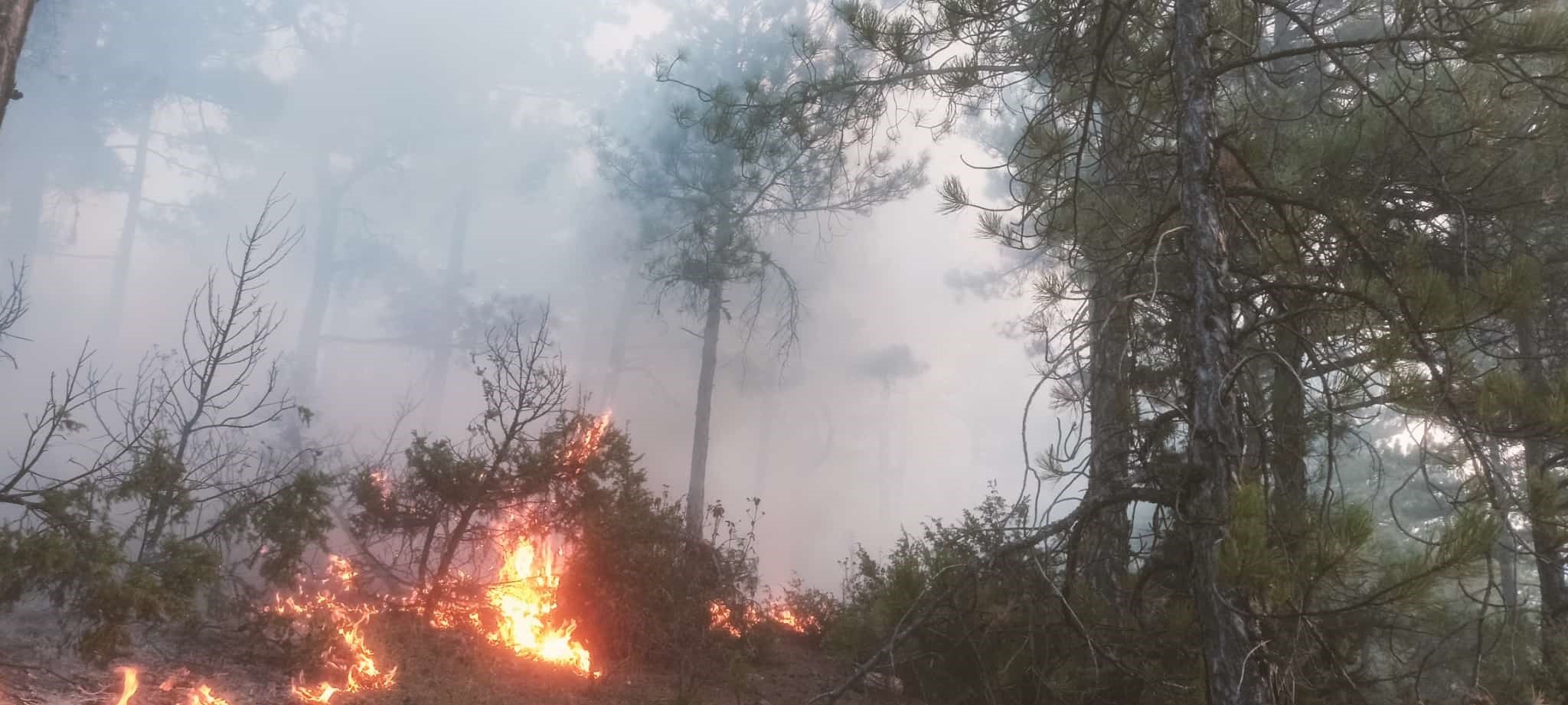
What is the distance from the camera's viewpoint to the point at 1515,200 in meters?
3.41

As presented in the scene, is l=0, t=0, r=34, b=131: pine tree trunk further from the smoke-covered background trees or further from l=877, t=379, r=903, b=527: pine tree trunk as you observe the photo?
l=877, t=379, r=903, b=527: pine tree trunk

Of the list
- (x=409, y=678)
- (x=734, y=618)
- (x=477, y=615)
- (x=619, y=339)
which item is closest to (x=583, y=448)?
(x=477, y=615)

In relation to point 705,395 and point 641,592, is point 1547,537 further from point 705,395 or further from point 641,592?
point 705,395

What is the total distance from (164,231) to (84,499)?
23.9 feet

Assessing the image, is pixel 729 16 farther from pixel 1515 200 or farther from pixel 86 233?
pixel 1515 200

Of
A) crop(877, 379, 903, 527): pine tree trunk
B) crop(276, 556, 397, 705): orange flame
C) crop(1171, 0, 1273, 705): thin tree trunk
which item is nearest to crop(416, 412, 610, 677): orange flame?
crop(276, 556, 397, 705): orange flame

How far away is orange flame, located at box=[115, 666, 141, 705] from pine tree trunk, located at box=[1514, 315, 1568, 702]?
5.69m

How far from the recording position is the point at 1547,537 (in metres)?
2.17

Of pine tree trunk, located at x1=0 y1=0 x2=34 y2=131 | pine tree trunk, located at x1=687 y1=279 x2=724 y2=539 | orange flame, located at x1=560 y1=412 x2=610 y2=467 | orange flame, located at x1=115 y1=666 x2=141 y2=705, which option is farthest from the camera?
pine tree trunk, located at x1=687 y1=279 x2=724 y2=539

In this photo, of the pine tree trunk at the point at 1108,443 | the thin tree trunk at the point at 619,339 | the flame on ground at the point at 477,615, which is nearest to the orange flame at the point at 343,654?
the flame on ground at the point at 477,615

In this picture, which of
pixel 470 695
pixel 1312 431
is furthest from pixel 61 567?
pixel 1312 431

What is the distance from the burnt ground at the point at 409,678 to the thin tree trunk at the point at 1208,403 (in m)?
2.48

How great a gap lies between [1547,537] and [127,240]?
13.2 metres

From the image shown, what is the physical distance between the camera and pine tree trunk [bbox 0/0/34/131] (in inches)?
152
